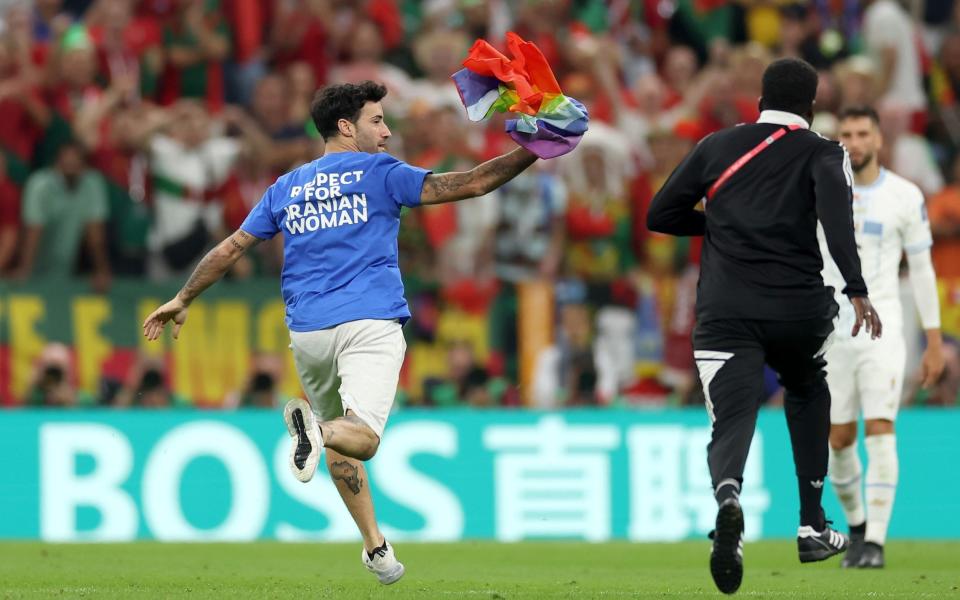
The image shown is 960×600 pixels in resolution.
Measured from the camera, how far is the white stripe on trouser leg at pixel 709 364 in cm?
841

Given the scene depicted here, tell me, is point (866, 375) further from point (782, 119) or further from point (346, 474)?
point (346, 474)

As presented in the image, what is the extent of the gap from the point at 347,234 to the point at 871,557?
4.46 metres

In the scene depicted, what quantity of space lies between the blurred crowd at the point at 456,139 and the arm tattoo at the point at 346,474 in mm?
6170

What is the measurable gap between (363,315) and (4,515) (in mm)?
6985

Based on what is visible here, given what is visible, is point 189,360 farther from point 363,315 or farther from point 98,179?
point 363,315

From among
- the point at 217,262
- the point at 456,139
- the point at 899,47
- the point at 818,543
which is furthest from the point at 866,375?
the point at 899,47

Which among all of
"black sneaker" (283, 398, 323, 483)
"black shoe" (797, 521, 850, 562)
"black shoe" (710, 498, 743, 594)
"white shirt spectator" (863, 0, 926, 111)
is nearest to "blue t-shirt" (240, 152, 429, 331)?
"black sneaker" (283, 398, 323, 483)

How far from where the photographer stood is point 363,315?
869cm

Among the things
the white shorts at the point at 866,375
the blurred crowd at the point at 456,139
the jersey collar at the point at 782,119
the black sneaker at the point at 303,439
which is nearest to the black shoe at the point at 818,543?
the white shorts at the point at 866,375

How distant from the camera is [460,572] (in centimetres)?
1100

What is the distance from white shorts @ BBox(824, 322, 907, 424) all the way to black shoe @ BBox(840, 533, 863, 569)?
76 centimetres

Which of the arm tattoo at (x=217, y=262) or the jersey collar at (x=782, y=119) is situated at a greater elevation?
the jersey collar at (x=782, y=119)

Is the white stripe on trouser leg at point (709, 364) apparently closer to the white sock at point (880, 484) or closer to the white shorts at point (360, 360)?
the white shorts at point (360, 360)

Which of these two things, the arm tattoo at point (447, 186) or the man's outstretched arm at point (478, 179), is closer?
the man's outstretched arm at point (478, 179)
